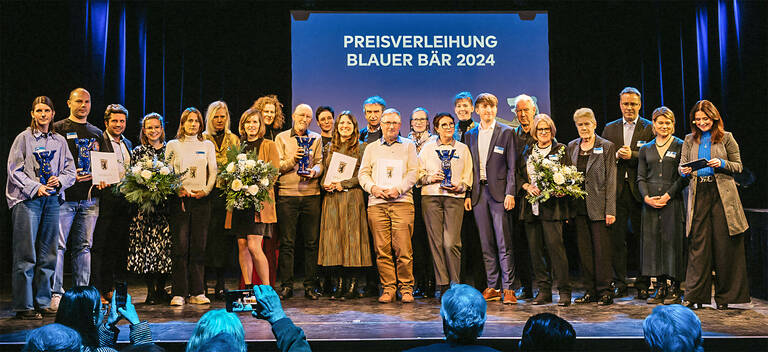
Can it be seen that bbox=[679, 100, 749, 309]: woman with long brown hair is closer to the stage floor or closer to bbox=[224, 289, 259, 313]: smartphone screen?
the stage floor

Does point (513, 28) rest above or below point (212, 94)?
above

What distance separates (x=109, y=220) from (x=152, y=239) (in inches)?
17.0

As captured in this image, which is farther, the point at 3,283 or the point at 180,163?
the point at 3,283

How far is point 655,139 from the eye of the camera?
18.6ft

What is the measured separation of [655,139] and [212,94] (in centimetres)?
508

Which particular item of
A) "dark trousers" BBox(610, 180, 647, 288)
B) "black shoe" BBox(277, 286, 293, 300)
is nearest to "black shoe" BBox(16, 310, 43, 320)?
"black shoe" BBox(277, 286, 293, 300)

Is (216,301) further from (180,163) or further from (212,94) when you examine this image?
(212,94)

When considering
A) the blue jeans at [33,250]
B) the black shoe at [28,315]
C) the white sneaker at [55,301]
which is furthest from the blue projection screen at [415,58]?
the black shoe at [28,315]

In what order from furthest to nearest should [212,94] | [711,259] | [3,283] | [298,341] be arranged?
[212,94]
[3,283]
[711,259]
[298,341]

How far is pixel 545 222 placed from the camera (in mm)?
5461

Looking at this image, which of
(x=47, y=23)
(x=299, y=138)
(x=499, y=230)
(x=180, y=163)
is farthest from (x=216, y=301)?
(x=47, y=23)

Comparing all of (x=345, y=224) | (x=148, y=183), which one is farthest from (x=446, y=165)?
(x=148, y=183)

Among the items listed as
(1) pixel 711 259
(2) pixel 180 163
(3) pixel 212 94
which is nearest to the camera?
(1) pixel 711 259

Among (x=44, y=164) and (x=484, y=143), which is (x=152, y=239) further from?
(x=484, y=143)
